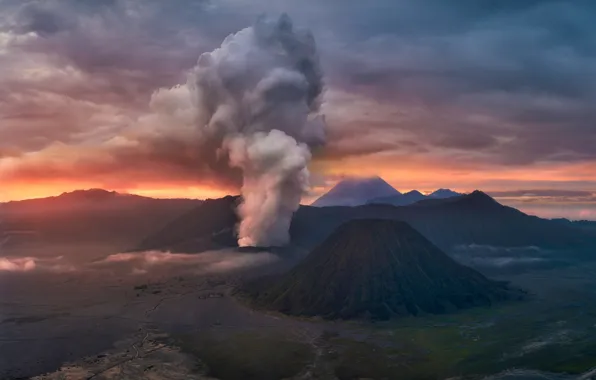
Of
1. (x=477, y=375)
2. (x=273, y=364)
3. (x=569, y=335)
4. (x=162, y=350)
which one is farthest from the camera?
(x=569, y=335)

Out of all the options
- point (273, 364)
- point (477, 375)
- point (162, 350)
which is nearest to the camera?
point (477, 375)

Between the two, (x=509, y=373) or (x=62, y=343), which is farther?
(x=62, y=343)

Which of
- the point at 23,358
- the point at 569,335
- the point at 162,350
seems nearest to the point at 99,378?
the point at 162,350

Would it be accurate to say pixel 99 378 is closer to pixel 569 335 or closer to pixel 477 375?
pixel 477 375

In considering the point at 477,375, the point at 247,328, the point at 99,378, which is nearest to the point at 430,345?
the point at 477,375

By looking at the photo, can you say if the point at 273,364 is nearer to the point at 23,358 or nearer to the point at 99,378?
the point at 99,378

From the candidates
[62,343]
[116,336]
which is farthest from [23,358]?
[116,336]

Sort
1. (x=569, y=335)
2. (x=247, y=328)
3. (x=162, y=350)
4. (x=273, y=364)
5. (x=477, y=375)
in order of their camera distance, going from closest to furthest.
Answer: (x=477, y=375)
(x=273, y=364)
(x=162, y=350)
(x=569, y=335)
(x=247, y=328)

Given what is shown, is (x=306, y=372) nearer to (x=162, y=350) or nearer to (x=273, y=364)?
(x=273, y=364)

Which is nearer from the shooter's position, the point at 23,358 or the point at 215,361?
the point at 215,361
